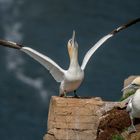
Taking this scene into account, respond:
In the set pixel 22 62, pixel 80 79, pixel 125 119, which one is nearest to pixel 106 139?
pixel 125 119

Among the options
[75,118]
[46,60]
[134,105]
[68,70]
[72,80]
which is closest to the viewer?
[134,105]

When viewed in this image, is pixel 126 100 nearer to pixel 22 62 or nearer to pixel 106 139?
pixel 106 139

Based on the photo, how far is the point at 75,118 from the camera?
22.7 meters

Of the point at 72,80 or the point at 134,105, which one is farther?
the point at 72,80

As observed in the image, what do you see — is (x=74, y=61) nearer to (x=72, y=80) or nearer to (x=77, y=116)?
(x=72, y=80)

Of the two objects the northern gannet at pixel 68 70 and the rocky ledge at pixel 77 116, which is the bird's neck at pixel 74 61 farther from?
the rocky ledge at pixel 77 116

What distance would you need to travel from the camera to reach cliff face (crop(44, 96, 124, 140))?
22500 mm

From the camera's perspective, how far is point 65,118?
2272 centimetres

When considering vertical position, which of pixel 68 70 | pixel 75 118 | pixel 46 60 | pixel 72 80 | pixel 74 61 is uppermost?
pixel 46 60

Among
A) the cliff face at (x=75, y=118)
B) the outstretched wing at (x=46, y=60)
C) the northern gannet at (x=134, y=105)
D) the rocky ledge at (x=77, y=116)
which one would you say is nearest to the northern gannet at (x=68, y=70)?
the outstretched wing at (x=46, y=60)

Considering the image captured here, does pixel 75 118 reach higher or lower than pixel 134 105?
higher

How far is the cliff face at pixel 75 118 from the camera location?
2250 cm

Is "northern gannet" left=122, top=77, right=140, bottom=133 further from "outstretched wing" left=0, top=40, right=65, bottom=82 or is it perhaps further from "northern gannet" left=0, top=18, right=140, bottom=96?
"outstretched wing" left=0, top=40, right=65, bottom=82

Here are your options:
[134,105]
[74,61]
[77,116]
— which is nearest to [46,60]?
[74,61]
